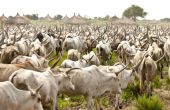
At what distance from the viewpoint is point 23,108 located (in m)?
7.81

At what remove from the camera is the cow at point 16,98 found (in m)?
7.48

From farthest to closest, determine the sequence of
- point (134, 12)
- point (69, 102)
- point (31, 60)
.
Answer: point (134, 12), point (31, 60), point (69, 102)

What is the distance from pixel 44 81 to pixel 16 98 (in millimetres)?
1473

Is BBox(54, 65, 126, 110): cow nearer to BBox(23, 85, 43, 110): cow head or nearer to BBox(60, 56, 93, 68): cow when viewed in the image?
BBox(23, 85, 43, 110): cow head

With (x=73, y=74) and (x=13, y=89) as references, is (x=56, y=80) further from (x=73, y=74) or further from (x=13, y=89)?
(x=13, y=89)

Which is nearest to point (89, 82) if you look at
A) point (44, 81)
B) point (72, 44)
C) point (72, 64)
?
point (44, 81)

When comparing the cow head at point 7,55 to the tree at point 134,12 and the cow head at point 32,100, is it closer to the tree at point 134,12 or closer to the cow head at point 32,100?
the cow head at point 32,100

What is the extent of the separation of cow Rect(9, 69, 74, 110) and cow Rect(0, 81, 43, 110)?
77 cm

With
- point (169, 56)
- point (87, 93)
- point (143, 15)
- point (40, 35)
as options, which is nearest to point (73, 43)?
point (40, 35)

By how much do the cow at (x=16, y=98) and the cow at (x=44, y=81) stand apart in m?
0.77

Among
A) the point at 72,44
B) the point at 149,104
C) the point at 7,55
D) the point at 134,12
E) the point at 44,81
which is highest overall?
the point at 44,81

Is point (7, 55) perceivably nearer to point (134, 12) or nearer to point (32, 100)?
point (32, 100)

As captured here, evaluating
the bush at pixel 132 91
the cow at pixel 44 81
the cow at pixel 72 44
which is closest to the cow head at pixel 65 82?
the cow at pixel 44 81

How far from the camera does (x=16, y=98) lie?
7.70 meters
